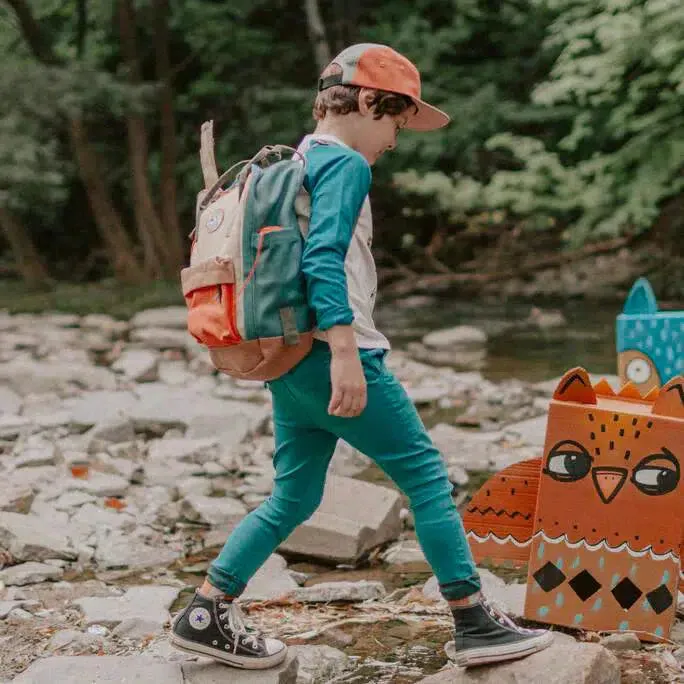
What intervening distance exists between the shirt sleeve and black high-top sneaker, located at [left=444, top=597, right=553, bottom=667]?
74 centimetres

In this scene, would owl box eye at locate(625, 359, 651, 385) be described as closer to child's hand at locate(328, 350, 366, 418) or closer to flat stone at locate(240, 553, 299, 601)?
flat stone at locate(240, 553, 299, 601)

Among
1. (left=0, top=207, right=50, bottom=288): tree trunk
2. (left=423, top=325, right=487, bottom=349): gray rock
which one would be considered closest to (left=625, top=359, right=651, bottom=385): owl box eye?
(left=423, top=325, right=487, bottom=349): gray rock

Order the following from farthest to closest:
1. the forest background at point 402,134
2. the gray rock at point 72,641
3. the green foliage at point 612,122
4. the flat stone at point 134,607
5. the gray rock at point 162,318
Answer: the gray rock at point 162,318 → the forest background at point 402,134 → the green foliage at point 612,122 → the flat stone at point 134,607 → the gray rock at point 72,641

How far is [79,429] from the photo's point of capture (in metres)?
5.41

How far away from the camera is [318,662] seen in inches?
98.2

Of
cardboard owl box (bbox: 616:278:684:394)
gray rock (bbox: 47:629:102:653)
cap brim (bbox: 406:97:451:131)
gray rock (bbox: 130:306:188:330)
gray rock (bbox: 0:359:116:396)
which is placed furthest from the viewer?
gray rock (bbox: 130:306:188:330)

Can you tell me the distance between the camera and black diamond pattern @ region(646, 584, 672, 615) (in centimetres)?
246

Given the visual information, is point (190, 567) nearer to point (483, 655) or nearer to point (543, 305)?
point (483, 655)

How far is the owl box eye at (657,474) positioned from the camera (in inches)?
95.0

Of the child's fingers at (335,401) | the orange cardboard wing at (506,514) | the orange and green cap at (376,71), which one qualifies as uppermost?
the orange and green cap at (376,71)

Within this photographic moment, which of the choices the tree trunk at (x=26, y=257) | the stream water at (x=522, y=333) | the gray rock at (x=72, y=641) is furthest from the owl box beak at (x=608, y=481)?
the tree trunk at (x=26, y=257)

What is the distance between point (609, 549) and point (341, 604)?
847 millimetres

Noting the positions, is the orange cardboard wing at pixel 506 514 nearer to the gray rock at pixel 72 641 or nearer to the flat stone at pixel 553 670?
the flat stone at pixel 553 670

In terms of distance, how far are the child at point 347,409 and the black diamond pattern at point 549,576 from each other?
0.28 m
